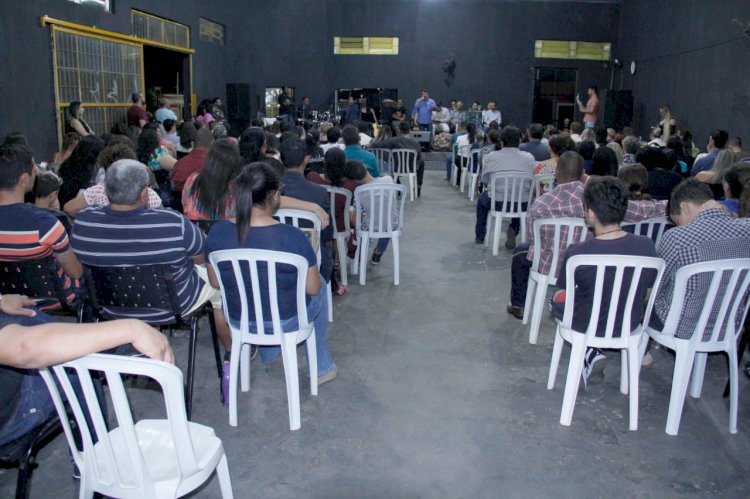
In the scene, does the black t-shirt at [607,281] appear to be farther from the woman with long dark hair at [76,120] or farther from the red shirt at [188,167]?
the woman with long dark hair at [76,120]

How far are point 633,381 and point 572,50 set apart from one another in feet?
45.5

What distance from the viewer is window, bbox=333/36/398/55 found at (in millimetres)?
14867

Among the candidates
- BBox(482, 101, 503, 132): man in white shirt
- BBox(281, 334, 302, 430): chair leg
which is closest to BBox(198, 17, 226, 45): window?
BBox(482, 101, 503, 132): man in white shirt

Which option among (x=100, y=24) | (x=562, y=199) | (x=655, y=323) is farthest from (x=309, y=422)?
(x=100, y=24)

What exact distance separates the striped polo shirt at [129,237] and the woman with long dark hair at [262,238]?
0.48 feet

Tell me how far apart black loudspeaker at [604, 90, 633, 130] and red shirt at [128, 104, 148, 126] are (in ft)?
29.1

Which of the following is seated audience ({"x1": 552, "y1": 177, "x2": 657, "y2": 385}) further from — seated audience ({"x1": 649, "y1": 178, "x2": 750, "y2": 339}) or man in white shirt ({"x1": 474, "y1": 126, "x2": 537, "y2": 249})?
man in white shirt ({"x1": 474, "y1": 126, "x2": 537, "y2": 249})

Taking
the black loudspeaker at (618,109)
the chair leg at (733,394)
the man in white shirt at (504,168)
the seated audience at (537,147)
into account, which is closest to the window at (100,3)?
the man in white shirt at (504,168)

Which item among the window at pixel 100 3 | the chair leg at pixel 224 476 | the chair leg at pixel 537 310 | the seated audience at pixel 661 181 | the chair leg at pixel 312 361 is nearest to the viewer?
the chair leg at pixel 224 476

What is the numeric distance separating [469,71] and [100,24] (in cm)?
924

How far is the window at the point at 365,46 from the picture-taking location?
585 inches

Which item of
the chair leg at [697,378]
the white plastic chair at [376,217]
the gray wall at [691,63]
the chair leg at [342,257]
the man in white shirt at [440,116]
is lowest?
the chair leg at [697,378]

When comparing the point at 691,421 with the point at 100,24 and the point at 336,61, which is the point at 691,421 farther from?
the point at 336,61

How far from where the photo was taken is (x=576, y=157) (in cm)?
376
